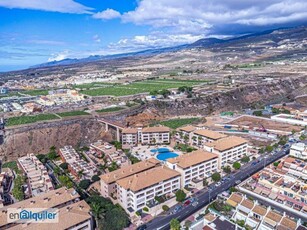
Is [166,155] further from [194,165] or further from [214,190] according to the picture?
[214,190]

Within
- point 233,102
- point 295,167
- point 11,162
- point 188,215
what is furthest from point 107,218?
point 233,102

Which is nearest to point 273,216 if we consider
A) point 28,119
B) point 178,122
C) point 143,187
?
point 143,187

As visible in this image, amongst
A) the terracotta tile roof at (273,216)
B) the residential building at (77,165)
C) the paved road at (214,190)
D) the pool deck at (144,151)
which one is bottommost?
the paved road at (214,190)

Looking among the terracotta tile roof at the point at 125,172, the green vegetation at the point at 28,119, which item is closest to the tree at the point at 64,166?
the terracotta tile roof at the point at 125,172

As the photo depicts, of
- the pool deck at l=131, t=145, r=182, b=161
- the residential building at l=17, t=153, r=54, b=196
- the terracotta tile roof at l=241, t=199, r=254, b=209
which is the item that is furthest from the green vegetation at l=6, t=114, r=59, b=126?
the terracotta tile roof at l=241, t=199, r=254, b=209

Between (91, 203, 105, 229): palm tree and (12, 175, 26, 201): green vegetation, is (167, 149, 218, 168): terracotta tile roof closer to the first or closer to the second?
(91, 203, 105, 229): palm tree

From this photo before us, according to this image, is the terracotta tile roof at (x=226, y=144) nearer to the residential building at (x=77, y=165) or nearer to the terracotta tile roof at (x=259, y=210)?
the terracotta tile roof at (x=259, y=210)
